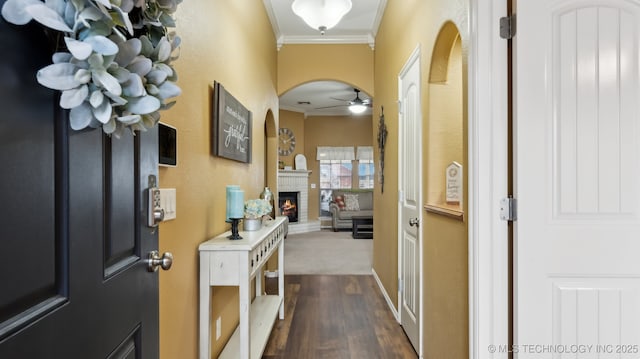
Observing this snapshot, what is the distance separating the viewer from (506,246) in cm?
145

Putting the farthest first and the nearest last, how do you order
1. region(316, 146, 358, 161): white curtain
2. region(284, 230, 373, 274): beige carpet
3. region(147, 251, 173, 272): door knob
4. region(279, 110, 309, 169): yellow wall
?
region(316, 146, 358, 161): white curtain < region(279, 110, 309, 169): yellow wall < region(284, 230, 373, 274): beige carpet < region(147, 251, 173, 272): door knob

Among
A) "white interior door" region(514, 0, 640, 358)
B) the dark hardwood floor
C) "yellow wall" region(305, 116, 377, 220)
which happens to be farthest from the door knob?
"yellow wall" region(305, 116, 377, 220)

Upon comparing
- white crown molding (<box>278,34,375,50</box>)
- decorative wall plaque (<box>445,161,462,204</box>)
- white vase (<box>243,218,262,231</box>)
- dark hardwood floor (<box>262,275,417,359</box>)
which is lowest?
dark hardwood floor (<box>262,275,417,359</box>)

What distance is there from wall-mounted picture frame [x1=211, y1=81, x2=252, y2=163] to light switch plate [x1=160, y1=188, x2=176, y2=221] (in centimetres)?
58

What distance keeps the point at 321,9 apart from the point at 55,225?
2.88 metres

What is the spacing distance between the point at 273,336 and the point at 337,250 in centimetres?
361

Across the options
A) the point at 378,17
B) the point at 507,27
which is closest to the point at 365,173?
the point at 378,17

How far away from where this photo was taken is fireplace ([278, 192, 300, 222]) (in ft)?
28.4

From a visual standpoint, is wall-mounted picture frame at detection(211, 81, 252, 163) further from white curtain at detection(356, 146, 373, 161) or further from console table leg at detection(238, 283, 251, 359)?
white curtain at detection(356, 146, 373, 161)

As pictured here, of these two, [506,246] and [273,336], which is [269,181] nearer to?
[273,336]

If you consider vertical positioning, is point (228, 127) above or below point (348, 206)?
above

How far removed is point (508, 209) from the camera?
4.71ft

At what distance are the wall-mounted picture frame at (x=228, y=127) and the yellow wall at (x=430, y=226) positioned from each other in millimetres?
1257

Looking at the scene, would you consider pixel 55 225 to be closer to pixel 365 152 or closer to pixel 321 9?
pixel 321 9
